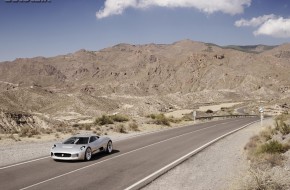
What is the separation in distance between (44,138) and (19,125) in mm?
22103

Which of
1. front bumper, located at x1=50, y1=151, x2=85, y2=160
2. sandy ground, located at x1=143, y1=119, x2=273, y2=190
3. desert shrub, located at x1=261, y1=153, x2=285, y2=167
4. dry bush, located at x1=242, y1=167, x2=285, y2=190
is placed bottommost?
sandy ground, located at x1=143, y1=119, x2=273, y2=190

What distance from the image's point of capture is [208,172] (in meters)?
14.1

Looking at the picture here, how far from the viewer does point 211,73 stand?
16450 centimetres

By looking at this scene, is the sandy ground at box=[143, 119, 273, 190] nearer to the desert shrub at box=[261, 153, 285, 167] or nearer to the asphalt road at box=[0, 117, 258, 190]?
the desert shrub at box=[261, 153, 285, 167]

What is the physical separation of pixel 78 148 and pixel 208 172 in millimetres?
5684

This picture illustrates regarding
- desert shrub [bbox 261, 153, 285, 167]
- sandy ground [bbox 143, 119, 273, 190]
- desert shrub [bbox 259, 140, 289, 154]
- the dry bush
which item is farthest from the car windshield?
the dry bush

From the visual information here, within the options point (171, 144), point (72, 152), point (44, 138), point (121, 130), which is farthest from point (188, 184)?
point (121, 130)

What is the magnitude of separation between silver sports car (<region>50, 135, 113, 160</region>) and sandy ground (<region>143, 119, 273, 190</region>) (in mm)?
4086

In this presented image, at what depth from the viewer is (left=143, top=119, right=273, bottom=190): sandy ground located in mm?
11934

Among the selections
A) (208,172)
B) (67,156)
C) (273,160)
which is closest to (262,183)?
(273,160)

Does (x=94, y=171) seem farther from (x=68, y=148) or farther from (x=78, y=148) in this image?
(x=68, y=148)

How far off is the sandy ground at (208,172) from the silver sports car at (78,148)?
4.09 metres

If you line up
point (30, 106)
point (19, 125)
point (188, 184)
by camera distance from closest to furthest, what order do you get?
1. point (188, 184)
2. point (19, 125)
3. point (30, 106)

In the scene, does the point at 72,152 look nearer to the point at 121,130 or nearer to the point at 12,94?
the point at 121,130
